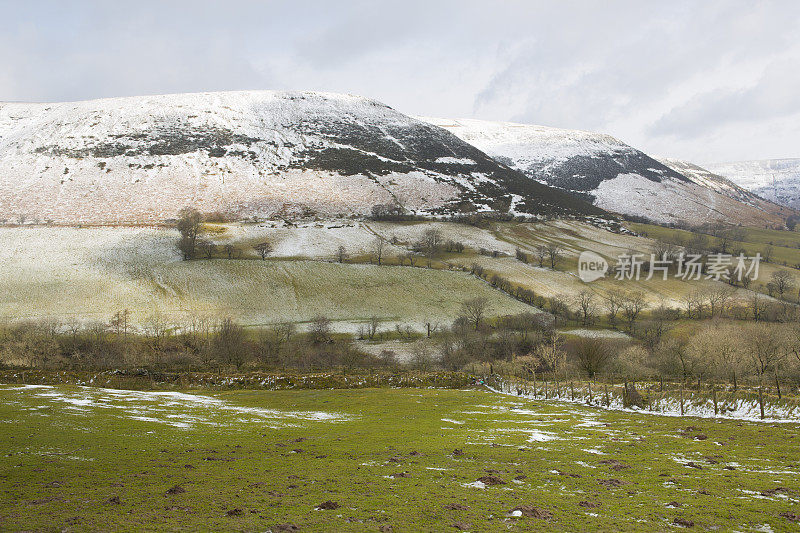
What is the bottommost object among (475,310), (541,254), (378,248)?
(475,310)

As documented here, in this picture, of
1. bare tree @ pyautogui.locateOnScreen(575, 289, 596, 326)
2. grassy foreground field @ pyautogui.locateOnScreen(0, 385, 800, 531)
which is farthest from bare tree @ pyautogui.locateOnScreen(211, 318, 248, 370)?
bare tree @ pyautogui.locateOnScreen(575, 289, 596, 326)

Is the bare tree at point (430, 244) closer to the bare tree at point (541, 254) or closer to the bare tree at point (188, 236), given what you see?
the bare tree at point (541, 254)

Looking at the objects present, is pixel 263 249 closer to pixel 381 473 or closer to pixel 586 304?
pixel 586 304

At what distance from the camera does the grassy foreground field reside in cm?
1290

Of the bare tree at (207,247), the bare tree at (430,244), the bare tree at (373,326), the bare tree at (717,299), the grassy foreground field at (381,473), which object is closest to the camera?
the grassy foreground field at (381,473)

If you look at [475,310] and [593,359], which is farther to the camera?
[475,310]

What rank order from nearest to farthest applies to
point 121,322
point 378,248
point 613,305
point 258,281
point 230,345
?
point 230,345 < point 121,322 < point 613,305 < point 258,281 < point 378,248

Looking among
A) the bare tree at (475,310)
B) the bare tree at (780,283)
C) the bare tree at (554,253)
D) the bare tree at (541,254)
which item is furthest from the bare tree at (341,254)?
the bare tree at (780,283)

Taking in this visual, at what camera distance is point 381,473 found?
1859cm

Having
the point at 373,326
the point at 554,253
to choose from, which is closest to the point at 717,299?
the point at 554,253

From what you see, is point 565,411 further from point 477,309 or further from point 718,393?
point 477,309

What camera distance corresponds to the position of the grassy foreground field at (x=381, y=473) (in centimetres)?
1290

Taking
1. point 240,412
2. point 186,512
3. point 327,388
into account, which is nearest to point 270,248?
point 327,388

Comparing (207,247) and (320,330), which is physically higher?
(207,247)
